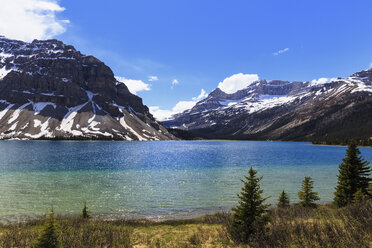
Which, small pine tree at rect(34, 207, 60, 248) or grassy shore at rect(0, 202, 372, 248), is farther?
grassy shore at rect(0, 202, 372, 248)

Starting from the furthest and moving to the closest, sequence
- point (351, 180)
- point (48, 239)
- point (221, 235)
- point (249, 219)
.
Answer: point (351, 180) → point (221, 235) → point (249, 219) → point (48, 239)

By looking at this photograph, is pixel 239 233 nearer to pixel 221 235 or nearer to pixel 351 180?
pixel 221 235

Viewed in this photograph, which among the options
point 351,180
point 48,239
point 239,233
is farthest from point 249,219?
point 351,180

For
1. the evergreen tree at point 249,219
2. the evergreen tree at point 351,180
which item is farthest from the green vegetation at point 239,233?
the evergreen tree at point 351,180

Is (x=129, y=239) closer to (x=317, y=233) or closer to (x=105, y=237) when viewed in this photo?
(x=105, y=237)

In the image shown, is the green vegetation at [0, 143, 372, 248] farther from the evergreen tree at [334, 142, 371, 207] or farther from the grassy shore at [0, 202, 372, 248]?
the evergreen tree at [334, 142, 371, 207]

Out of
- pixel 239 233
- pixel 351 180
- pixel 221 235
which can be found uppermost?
pixel 351 180

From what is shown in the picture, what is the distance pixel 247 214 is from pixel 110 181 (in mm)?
39198

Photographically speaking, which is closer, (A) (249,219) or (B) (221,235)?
(A) (249,219)

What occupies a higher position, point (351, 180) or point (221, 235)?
point (351, 180)

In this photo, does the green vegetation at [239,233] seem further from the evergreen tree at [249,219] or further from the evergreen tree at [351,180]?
the evergreen tree at [351,180]

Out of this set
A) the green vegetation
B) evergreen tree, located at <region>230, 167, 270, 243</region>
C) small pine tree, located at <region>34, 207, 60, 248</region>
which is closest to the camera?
small pine tree, located at <region>34, 207, 60, 248</region>

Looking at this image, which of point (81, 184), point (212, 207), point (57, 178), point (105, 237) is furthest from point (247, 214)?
point (57, 178)

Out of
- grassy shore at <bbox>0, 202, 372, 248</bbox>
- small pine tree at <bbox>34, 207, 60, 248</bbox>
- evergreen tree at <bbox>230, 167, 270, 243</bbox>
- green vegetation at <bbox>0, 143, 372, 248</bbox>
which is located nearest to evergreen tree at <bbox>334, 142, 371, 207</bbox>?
green vegetation at <bbox>0, 143, 372, 248</bbox>
